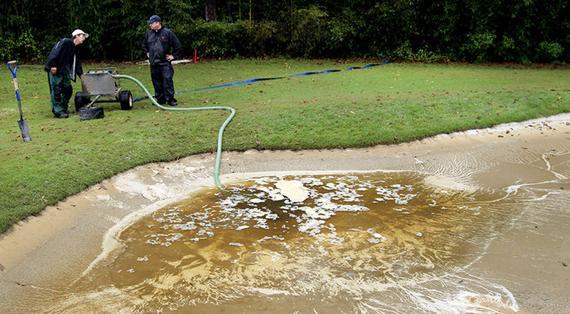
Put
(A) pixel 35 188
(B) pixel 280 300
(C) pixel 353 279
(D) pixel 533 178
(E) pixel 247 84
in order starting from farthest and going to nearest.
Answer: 1. (E) pixel 247 84
2. (D) pixel 533 178
3. (A) pixel 35 188
4. (C) pixel 353 279
5. (B) pixel 280 300

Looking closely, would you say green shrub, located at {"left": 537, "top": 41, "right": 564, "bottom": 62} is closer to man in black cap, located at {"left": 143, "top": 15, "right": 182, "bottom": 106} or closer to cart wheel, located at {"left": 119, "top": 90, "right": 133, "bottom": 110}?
man in black cap, located at {"left": 143, "top": 15, "right": 182, "bottom": 106}

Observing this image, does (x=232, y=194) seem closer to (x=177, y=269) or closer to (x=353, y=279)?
(x=177, y=269)

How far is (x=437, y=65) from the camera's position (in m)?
17.8

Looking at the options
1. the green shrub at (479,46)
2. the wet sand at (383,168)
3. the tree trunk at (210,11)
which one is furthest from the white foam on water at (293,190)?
the tree trunk at (210,11)

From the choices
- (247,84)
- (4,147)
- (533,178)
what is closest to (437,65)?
(247,84)

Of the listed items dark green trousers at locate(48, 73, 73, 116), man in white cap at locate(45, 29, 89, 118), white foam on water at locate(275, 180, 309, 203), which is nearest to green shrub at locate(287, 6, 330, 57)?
man in white cap at locate(45, 29, 89, 118)

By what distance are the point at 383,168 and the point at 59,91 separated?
Answer: 19.3 feet

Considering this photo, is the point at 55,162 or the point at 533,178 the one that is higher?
the point at 55,162

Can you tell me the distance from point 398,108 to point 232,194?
4325mm

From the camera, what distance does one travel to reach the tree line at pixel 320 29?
17922 millimetres

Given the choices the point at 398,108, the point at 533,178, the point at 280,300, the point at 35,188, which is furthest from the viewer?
the point at 398,108

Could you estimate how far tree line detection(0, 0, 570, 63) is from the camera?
1792 centimetres

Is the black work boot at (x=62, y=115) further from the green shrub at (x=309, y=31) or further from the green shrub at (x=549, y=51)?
the green shrub at (x=549, y=51)

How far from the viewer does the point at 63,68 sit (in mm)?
10195
